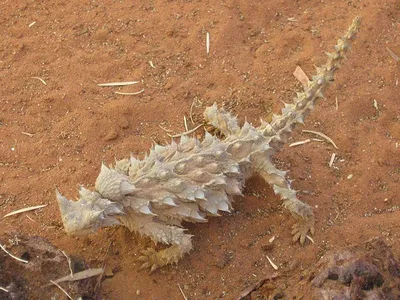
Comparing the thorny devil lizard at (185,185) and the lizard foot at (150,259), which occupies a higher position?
the thorny devil lizard at (185,185)

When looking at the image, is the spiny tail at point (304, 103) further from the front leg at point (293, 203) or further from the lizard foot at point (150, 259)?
the lizard foot at point (150, 259)

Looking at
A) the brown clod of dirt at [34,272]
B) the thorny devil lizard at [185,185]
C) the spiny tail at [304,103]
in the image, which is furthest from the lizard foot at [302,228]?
the brown clod of dirt at [34,272]

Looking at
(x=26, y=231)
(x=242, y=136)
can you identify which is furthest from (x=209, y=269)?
(x=26, y=231)

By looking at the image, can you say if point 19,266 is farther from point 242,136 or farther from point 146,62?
point 146,62

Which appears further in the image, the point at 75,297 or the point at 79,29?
the point at 79,29

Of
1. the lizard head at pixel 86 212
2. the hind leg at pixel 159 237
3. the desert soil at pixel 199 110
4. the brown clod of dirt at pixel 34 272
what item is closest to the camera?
the brown clod of dirt at pixel 34 272

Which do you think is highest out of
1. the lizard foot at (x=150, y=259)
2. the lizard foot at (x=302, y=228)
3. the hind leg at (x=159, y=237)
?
the hind leg at (x=159, y=237)

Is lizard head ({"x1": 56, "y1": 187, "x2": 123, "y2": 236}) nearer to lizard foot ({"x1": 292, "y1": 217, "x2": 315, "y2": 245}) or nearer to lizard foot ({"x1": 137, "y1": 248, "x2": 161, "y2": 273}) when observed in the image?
lizard foot ({"x1": 137, "y1": 248, "x2": 161, "y2": 273})

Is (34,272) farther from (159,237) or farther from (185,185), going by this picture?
(185,185)

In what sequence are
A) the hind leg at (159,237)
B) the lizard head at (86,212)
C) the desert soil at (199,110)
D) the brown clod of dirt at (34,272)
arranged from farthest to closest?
the desert soil at (199,110), the hind leg at (159,237), the lizard head at (86,212), the brown clod of dirt at (34,272)
